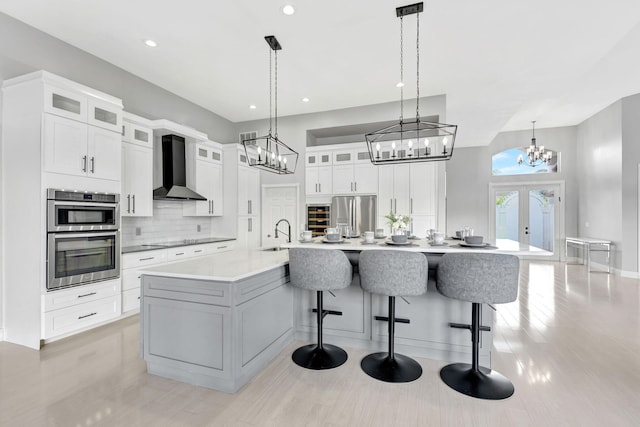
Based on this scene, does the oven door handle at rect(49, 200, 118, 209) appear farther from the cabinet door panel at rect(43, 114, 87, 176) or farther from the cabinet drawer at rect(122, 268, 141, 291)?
the cabinet drawer at rect(122, 268, 141, 291)

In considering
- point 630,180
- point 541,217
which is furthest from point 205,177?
point 541,217

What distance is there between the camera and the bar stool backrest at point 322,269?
2.44 m

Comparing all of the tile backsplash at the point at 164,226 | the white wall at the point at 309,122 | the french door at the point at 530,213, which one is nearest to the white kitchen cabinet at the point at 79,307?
the tile backsplash at the point at 164,226

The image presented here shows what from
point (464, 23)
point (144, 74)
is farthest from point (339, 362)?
point (144, 74)

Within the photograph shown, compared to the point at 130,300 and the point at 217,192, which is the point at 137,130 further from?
the point at 130,300

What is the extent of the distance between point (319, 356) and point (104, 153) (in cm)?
332

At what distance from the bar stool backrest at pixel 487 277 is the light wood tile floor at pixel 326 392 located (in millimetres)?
702

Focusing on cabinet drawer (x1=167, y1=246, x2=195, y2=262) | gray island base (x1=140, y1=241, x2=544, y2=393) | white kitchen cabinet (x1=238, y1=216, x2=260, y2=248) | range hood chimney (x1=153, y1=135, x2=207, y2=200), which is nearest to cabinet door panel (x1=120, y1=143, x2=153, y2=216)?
range hood chimney (x1=153, y1=135, x2=207, y2=200)

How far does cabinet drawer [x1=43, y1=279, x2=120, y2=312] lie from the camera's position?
296 centimetres

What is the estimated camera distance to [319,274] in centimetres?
246

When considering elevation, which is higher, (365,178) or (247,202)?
(365,178)

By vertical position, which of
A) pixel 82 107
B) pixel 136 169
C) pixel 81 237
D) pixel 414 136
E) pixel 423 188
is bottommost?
pixel 81 237

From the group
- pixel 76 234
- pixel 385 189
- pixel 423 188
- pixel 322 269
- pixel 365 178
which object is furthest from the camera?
pixel 365 178

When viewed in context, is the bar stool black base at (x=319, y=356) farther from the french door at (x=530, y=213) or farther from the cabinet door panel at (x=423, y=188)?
the french door at (x=530, y=213)
